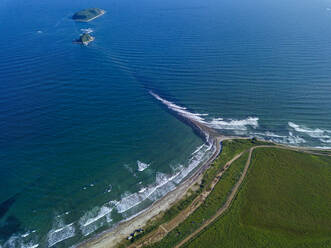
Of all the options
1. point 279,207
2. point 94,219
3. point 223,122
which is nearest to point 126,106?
point 223,122

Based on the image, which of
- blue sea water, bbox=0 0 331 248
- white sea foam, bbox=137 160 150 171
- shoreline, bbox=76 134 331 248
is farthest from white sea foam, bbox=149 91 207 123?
white sea foam, bbox=137 160 150 171

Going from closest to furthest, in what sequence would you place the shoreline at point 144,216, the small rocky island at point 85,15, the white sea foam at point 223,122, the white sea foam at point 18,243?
the white sea foam at point 18,243 < the shoreline at point 144,216 < the white sea foam at point 223,122 < the small rocky island at point 85,15

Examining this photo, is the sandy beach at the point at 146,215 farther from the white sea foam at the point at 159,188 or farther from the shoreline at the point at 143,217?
the white sea foam at the point at 159,188

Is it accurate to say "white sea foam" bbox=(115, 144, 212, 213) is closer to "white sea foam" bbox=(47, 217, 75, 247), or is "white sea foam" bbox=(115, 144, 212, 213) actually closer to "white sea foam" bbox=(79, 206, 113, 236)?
"white sea foam" bbox=(79, 206, 113, 236)

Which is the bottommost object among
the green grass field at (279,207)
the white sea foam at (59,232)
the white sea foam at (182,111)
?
the white sea foam at (59,232)

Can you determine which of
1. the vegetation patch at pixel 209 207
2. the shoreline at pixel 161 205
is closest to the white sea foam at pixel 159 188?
the shoreline at pixel 161 205

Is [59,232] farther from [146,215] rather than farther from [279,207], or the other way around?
[279,207]
